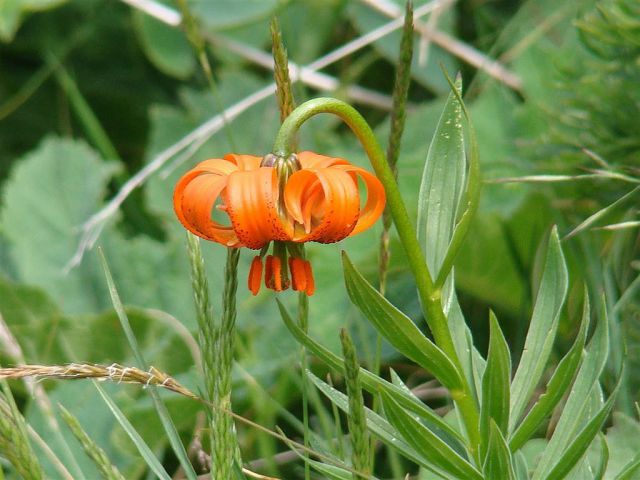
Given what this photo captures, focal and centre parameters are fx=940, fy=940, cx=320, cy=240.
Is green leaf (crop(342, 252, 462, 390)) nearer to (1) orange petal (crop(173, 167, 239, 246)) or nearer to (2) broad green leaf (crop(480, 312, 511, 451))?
(2) broad green leaf (crop(480, 312, 511, 451))

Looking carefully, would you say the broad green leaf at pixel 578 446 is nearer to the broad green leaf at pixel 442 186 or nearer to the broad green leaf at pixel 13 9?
the broad green leaf at pixel 442 186

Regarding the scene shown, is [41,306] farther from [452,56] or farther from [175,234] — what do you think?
[452,56]

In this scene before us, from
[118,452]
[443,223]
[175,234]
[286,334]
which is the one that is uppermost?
[443,223]

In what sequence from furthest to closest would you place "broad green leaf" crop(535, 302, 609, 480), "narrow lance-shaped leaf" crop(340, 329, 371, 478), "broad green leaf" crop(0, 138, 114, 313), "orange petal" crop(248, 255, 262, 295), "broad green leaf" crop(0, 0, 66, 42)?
"broad green leaf" crop(0, 0, 66, 42), "broad green leaf" crop(0, 138, 114, 313), "broad green leaf" crop(535, 302, 609, 480), "orange petal" crop(248, 255, 262, 295), "narrow lance-shaped leaf" crop(340, 329, 371, 478)

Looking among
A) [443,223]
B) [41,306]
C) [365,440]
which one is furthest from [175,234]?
[365,440]

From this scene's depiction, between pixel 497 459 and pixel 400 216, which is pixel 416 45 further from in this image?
pixel 497 459

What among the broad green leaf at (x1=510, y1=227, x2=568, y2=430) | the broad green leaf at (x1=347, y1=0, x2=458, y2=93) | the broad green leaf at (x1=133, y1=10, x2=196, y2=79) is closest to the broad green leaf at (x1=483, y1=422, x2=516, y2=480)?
the broad green leaf at (x1=510, y1=227, x2=568, y2=430)

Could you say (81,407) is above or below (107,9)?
below
